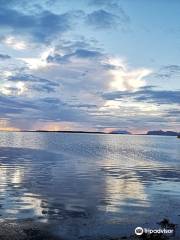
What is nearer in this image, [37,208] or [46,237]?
[46,237]

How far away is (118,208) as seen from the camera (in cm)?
3219

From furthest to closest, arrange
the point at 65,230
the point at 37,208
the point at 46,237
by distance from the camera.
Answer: the point at 37,208 < the point at 65,230 < the point at 46,237

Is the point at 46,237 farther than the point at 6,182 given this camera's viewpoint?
No

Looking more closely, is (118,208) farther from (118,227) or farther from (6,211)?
(6,211)

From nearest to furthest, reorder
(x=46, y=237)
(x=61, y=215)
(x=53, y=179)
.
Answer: (x=46, y=237)
(x=61, y=215)
(x=53, y=179)

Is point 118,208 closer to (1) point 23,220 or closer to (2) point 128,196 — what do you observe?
(2) point 128,196

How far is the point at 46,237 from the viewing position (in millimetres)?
22984

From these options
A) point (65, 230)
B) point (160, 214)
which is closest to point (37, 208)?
point (65, 230)

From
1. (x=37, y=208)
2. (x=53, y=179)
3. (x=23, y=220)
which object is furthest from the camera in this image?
(x=53, y=179)

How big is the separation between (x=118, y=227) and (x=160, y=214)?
20.2ft

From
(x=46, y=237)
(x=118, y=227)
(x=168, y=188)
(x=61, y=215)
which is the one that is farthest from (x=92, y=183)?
(x=46, y=237)

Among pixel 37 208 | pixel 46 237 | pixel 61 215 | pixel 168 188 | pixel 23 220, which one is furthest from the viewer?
pixel 168 188

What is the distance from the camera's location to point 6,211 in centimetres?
2988

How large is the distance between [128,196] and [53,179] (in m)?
14.6
